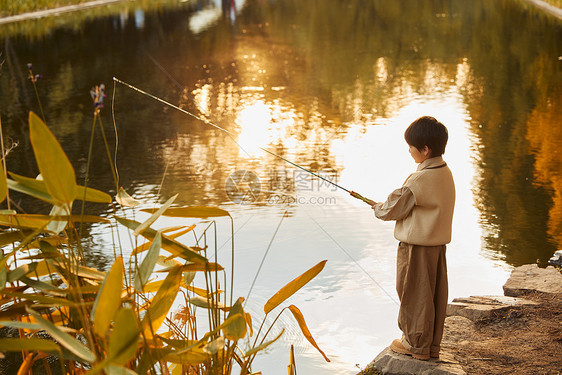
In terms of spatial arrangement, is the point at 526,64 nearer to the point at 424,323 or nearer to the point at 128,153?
the point at 128,153

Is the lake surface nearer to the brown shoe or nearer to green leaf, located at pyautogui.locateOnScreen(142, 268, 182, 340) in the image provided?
the brown shoe

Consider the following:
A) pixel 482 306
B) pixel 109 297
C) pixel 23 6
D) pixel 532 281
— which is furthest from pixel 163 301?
pixel 23 6

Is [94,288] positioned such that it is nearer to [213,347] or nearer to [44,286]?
[44,286]

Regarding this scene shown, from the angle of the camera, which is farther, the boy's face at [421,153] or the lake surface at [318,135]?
the lake surface at [318,135]

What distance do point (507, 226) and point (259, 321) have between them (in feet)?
7.11

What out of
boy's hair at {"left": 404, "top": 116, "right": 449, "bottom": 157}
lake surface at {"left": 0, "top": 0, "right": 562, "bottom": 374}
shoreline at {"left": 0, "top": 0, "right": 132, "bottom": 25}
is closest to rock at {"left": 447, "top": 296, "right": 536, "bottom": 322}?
lake surface at {"left": 0, "top": 0, "right": 562, "bottom": 374}

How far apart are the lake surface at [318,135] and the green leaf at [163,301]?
5.22ft

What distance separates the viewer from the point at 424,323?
2.78 m

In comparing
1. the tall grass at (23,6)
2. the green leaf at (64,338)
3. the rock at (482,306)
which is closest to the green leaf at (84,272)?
the green leaf at (64,338)

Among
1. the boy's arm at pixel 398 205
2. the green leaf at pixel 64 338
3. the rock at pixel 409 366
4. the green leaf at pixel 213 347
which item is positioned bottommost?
the rock at pixel 409 366

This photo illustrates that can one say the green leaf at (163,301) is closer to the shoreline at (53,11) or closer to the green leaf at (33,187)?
the green leaf at (33,187)

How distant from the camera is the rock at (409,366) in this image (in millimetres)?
2727

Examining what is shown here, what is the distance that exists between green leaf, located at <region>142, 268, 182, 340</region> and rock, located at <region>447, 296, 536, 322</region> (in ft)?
6.86

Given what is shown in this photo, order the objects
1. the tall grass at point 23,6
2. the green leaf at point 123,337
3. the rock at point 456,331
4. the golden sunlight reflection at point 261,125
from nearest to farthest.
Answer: the green leaf at point 123,337 → the rock at point 456,331 → the golden sunlight reflection at point 261,125 → the tall grass at point 23,6
